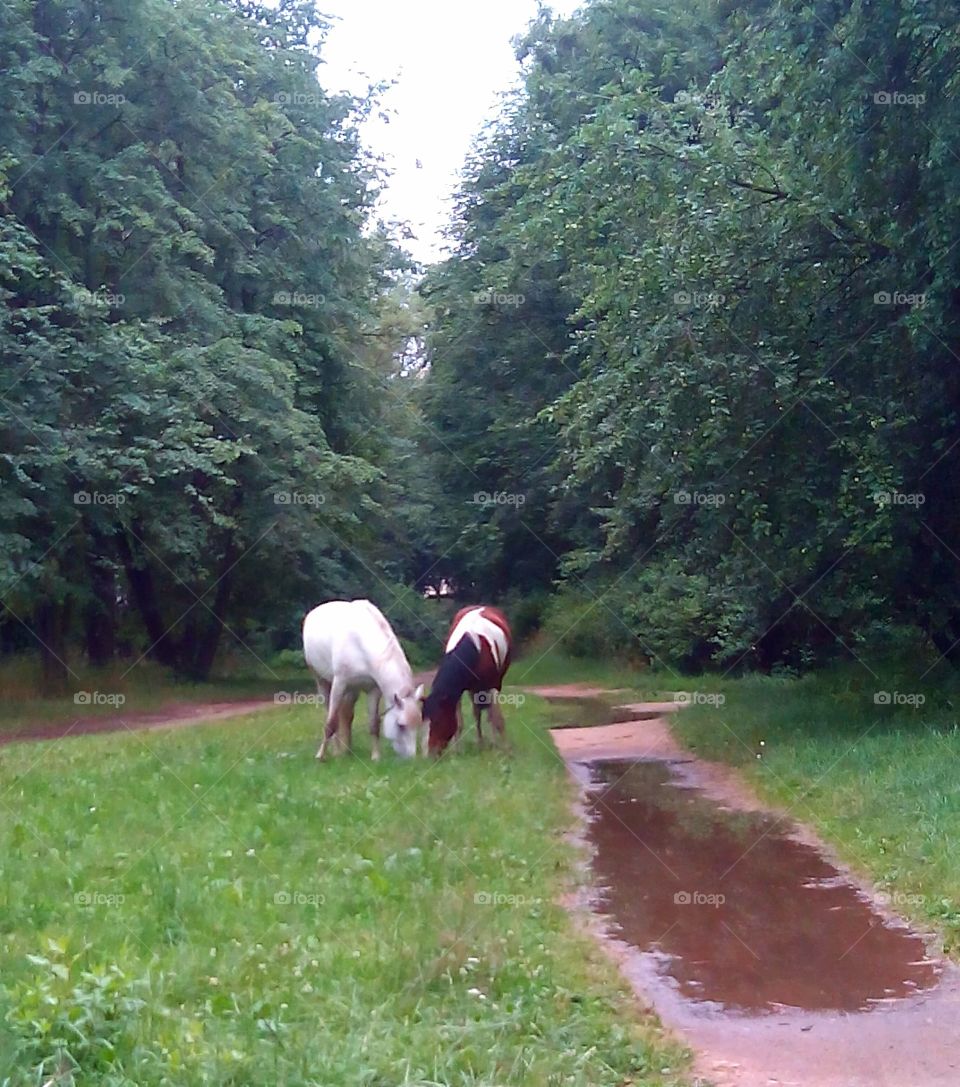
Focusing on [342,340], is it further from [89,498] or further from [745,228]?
[745,228]

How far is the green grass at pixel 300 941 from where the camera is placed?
480 cm

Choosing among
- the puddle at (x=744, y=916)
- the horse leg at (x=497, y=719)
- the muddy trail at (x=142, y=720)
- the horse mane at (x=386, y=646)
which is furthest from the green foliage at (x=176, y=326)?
the puddle at (x=744, y=916)

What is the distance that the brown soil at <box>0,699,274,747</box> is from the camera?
62.1ft

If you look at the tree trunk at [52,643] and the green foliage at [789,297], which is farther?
the tree trunk at [52,643]

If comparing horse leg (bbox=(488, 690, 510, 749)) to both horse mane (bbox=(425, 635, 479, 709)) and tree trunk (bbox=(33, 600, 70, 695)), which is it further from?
tree trunk (bbox=(33, 600, 70, 695))

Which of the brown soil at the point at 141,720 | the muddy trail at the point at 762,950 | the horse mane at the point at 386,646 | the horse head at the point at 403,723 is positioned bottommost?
the muddy trail at the point at 762,950

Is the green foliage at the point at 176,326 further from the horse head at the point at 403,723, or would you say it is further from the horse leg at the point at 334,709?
the horse head at the point at 403,723

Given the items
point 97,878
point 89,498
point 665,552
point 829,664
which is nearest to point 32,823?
point 97,878

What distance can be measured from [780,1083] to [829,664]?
18.0m

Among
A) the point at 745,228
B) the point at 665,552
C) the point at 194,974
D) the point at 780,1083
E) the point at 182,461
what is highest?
the point at 745,228

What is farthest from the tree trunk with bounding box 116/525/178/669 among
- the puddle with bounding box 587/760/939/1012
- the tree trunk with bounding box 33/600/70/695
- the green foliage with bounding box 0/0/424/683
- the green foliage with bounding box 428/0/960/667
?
the puddle with bounding box 587/760/939/1012

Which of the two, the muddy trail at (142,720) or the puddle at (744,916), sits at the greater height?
the muddy trail at (142,720)

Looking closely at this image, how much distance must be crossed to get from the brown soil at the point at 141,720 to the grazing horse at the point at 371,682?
5792 mm

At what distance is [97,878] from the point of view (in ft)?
25.5
